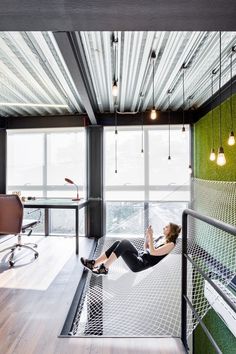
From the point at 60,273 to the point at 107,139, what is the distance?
3.35 m

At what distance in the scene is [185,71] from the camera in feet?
11.5

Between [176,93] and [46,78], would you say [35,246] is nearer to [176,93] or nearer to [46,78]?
[46,78]

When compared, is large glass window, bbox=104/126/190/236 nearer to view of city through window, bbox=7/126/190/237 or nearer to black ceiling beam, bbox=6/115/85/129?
view of city through window, bbox=7/126/190/237

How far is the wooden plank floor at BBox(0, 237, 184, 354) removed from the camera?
203 centimetres

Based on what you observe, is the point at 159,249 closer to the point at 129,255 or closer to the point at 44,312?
the point at 129,255

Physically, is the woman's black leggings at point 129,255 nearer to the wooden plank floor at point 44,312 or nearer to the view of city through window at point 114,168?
the wooden plank floor at point 44,312

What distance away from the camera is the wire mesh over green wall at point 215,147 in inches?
158

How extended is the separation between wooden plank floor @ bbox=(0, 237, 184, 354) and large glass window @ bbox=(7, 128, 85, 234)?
1.90m

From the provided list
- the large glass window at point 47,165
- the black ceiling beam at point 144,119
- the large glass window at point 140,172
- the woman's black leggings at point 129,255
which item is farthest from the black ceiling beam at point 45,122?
the woman's black leggings at point 129,255

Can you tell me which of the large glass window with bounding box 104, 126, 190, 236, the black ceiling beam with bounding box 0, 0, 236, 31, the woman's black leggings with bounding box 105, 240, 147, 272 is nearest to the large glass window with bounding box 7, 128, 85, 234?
the large glass window with bounding box 104, 126, 190, 236

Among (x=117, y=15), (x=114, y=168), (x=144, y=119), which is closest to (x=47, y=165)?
(x=114, y=168)

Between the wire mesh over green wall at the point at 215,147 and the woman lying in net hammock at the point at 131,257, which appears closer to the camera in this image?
the woman lying in net hammock at the point at 131,257

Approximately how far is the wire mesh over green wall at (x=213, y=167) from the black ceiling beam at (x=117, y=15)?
2.42m

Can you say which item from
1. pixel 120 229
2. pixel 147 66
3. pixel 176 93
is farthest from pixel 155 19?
pixel 120 229
